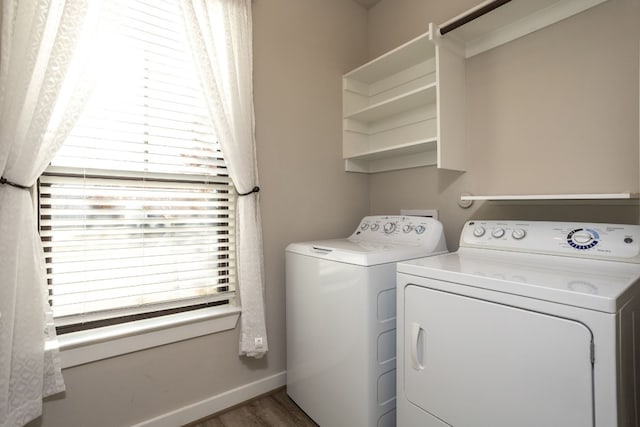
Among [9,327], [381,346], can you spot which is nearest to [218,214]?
[9,327]

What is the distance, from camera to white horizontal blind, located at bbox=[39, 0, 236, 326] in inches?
53.8

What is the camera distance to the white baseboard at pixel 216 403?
5.15 feet

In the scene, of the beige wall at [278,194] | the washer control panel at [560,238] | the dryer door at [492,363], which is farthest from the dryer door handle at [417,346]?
the beige wall at [278,194]

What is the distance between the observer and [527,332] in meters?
0.92

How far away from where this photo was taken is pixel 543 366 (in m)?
0.89

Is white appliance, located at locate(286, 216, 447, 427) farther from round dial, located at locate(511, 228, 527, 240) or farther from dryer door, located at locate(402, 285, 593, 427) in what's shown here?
round dial, located at locate(511, 228, 527, 240)

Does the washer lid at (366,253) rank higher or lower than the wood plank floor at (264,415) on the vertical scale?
higher

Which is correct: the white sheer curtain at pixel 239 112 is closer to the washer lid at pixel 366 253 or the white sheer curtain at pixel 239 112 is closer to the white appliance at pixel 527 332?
the washer lid at pixel 366 253

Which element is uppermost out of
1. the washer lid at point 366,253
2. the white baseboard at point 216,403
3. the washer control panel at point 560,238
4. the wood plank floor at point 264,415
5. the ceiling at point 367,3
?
the ceiling at point 367,3

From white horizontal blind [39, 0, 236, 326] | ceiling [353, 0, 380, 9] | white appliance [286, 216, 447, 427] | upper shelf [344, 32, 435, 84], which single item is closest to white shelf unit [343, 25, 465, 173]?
upper shelf [344, 32, 435, 84]

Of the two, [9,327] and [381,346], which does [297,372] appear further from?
[9,327]

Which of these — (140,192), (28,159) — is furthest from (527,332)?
(28,159)

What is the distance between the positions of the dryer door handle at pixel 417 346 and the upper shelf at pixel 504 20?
1476 mm

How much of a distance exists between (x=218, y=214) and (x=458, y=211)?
138 cm
